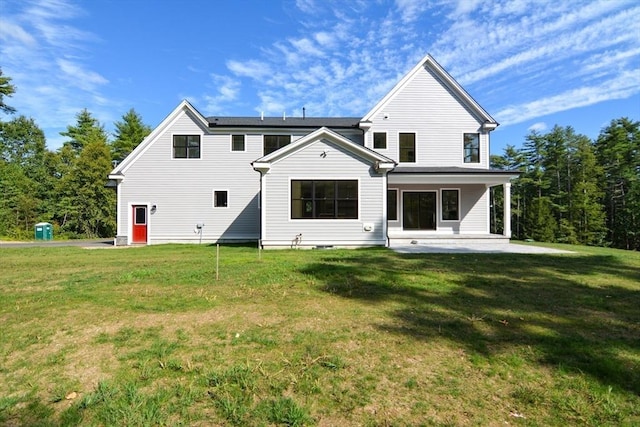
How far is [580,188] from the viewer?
33.2 metres

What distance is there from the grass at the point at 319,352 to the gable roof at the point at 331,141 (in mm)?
7576

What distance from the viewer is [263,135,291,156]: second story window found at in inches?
713

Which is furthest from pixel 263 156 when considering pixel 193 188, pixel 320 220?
pixel 320 220

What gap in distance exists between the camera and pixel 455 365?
334 cm

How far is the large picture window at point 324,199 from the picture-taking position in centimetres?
1401

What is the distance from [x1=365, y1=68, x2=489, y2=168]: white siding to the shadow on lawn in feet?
29.4

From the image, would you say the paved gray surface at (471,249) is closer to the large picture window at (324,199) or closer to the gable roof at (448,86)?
the large picture window at (324,199)

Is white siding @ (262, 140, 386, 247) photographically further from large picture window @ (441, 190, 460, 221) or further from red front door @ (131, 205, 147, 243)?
red front door @ (131, 205, 147, 243)

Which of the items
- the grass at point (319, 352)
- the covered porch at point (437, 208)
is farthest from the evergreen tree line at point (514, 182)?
the grass at point (319, 352)

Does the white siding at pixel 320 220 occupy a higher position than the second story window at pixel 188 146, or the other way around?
the second story window at pixel 188 146

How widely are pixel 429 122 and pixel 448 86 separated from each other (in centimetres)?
213

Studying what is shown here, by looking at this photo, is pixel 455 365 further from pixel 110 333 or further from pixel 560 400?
pixel 110 333

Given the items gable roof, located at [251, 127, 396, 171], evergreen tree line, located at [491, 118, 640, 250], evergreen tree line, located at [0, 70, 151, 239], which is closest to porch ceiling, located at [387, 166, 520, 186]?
gable roof, located at [251, 127, 396, 171]

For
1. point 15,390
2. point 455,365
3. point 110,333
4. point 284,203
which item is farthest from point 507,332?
point 284,203
